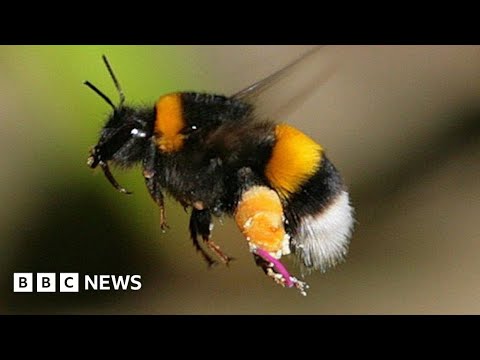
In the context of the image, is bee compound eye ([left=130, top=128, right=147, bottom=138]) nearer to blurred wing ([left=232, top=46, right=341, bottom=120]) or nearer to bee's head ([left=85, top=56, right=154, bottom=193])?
bee's head ([left=85, top=56, right=154, bottom=193])

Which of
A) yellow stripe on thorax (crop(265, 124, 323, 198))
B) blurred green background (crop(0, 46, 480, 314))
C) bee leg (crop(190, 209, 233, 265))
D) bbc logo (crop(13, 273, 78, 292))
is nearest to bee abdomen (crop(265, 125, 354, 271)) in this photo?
yellow stripe on thorax (crop(265, 124, 323, 198))

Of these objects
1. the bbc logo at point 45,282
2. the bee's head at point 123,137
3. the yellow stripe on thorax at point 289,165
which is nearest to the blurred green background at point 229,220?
the bbc logo at point 45,282

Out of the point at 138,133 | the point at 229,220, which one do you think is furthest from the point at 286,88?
the point at 229,220

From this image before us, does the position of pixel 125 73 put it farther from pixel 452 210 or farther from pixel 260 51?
pixel 452 210

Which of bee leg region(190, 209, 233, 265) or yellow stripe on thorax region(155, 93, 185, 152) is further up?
yellow stripe on thorax region(155, 93, 185, 152)

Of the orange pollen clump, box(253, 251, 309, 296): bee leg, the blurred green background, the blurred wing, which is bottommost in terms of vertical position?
box(253, 251, 309, 296): bee leg

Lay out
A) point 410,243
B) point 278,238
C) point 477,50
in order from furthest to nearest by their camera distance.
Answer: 1. point 477,50
2. point 410,243
3. point 278,238

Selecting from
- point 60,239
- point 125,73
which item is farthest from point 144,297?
point 125,73

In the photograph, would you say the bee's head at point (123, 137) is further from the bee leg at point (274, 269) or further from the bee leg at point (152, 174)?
the bee leg at point (274, 269)
